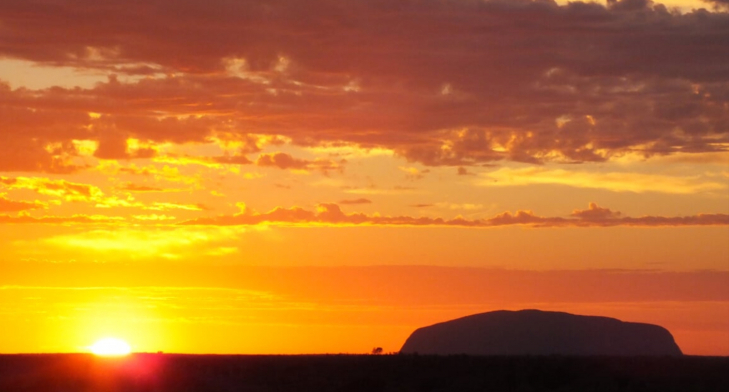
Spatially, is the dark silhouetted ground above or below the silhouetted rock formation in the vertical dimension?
below

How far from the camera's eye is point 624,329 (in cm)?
19350

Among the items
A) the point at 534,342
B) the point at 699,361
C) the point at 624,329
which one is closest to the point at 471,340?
the point at 534,342

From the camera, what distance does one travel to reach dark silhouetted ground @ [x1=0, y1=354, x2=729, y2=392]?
53031 millimetres

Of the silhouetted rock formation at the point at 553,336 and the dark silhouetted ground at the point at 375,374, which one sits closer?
the dark silhouetted ground at the point at 375,374

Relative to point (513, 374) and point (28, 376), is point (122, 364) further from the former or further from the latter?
point (513, 374)

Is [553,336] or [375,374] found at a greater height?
[553,336]

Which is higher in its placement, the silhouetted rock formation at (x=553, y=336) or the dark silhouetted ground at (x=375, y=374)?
the silhouetted rock formation at (x=553, y=336)

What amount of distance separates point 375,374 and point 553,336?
457 ft

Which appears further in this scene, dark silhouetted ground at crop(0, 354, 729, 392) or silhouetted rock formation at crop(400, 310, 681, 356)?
silhouetted rock formation at crop(400, 310, 681, 356)

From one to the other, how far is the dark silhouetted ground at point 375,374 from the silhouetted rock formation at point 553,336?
12696cm

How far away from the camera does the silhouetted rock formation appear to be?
7293 inches

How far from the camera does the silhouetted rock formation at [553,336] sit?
185m

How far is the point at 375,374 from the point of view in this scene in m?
55.7

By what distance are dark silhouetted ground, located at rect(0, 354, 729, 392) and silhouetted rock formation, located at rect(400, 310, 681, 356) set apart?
417ft
